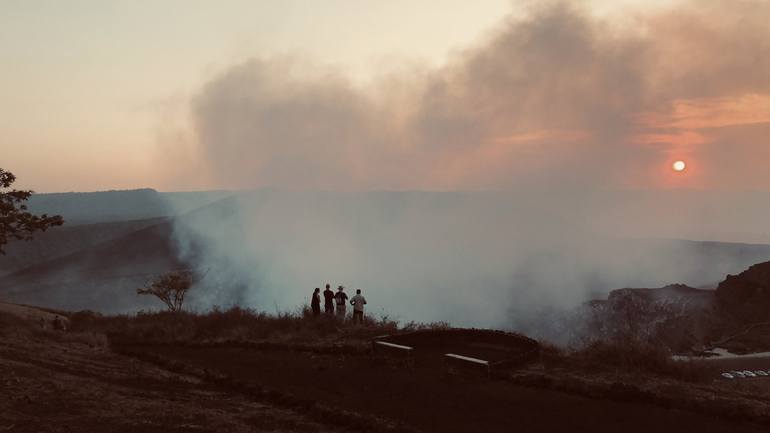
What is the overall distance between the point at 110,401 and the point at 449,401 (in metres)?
7.25

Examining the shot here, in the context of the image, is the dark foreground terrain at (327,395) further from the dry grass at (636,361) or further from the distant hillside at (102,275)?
the distant hillside at (102,275)

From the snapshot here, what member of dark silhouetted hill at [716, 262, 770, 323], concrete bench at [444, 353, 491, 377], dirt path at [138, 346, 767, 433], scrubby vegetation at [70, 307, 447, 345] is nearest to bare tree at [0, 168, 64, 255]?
scrubby vegetation at [70, 307, 447, 345]

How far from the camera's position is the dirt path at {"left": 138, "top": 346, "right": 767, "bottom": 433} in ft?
35.9

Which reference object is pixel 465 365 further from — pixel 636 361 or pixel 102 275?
pixel 102 275

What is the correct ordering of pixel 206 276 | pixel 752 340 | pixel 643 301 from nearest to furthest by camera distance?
1. pixel 752 340
2. pixel 643 301
3. pixel 206 276

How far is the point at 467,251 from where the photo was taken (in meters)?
163

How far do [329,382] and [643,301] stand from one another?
276 feet

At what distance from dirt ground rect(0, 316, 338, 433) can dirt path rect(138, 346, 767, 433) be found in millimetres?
1632

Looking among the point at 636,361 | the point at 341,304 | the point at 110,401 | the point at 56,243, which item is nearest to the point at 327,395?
the point at 110,401

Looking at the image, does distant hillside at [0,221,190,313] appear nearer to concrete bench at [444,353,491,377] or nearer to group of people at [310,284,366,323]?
group of people at [310,284,366,323]

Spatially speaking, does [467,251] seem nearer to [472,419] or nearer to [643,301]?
[643,301]

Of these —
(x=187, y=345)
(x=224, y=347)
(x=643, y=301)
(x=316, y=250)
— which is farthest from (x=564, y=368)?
(x=316, y=250)

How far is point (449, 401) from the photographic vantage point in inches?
506

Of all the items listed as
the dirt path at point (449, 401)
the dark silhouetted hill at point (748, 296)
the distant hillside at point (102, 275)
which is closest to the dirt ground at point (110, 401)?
the dirt path at point (449, 401)
